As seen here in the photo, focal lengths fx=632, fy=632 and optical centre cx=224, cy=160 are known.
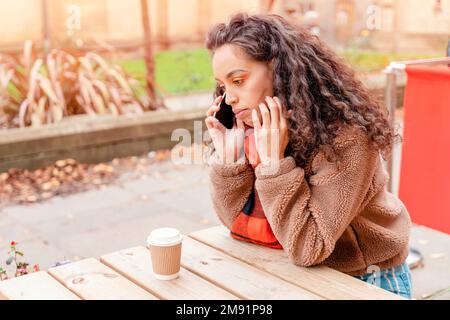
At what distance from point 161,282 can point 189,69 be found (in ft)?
29.0

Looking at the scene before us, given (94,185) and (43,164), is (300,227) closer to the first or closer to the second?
(94,185)

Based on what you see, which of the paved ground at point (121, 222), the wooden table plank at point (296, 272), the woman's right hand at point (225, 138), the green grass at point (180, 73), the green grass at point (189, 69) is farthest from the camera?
the green grass at point (189, 69)

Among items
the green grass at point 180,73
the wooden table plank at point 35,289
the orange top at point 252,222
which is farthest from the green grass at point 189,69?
the wooden table plank at point 35,289

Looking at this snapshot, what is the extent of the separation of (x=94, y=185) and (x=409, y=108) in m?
2.92

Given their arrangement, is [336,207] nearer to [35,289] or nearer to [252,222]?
[252,222]

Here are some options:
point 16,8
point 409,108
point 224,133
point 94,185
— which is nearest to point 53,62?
point 94,185

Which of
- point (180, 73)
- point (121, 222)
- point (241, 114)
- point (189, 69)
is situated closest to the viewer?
point (241, 114)

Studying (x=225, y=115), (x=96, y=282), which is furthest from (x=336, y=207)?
(x=96, y=282)

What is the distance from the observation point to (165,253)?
1736 mm

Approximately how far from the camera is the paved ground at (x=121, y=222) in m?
3.78

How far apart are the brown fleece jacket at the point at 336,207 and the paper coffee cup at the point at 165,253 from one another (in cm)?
30

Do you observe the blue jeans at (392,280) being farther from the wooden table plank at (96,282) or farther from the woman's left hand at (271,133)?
the wooden table plank at (96,282)

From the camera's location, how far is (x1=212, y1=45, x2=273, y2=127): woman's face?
6.23ft

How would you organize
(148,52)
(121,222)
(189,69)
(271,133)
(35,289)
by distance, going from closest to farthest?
1. (35,289)
2. (271,133)
3. (121,222)
4. (148,52)
5. (189,69)
